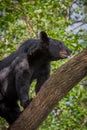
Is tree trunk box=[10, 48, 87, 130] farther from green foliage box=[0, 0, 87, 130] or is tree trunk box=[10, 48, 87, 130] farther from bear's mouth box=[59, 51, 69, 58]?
green foliage box=[0, 0, 87, 130]

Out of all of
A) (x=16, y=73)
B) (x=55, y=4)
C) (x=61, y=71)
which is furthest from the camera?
(x=55, y=4)

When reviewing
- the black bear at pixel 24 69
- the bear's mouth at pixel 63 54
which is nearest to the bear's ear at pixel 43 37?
the black bear at pixel 24 69

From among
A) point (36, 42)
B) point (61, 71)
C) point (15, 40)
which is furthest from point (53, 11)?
point (61, 71)

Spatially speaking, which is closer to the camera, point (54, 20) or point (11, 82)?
point (11, 82)

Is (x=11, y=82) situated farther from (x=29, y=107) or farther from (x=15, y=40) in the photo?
(x=15, y=40)

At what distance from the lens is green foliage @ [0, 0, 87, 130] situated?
21.3 feet

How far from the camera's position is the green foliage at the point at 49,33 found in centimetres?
648

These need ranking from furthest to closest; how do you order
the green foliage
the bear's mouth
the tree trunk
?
the green foliage < the bear's mouth < the tree trunk

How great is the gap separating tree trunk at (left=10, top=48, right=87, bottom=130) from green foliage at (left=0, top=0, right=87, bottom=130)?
8.17 feet

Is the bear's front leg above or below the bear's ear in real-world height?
below

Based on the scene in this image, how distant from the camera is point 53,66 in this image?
648 centimetres

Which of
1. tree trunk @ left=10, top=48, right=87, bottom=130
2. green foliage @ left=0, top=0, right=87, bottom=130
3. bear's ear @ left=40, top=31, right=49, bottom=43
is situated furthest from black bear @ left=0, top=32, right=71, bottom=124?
green foliage @ left=0, top=0, right=87, bottom=130

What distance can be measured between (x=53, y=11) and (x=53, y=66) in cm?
141

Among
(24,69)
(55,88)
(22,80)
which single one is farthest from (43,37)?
(55,88)
